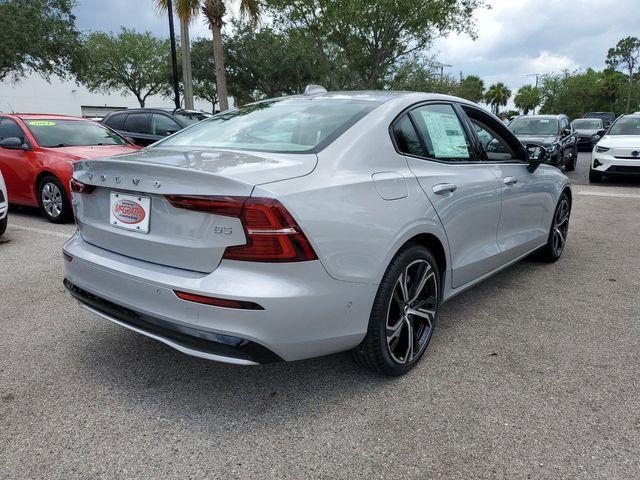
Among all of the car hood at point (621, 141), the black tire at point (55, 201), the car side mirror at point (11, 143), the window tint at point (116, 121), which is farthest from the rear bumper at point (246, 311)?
the car hood at point (621, 141)

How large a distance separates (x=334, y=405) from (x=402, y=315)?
59 centimetres

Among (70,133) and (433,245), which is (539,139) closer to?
(70,133)

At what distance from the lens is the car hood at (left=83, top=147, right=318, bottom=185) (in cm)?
208

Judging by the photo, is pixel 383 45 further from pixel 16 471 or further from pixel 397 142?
pixel 16 471

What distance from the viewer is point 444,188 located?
2.85 meters

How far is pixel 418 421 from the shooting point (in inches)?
90.9

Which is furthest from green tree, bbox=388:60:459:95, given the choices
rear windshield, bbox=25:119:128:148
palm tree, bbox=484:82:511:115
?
palm tree, bbox=484:82:511:115

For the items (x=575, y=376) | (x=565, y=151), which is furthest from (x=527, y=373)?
(x=565, y=151)

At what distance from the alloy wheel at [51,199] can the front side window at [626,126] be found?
1162cm

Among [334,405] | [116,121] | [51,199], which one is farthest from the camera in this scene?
[116,121]

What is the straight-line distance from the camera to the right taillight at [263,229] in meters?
1.98

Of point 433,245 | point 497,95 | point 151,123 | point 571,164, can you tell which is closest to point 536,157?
point 433,245

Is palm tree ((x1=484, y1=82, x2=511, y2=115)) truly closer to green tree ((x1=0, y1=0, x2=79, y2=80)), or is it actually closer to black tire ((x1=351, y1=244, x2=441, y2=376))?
green tree ((x1=0, y1=0, x2=79, y2=80))

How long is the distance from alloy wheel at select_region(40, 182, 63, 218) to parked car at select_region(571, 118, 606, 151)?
2034cm
